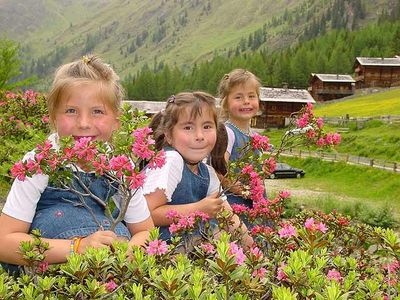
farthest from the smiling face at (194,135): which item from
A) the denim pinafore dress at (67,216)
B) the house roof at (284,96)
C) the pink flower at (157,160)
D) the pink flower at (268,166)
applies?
the house roof at (284,96)

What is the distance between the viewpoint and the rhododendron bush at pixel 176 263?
7.47 feet

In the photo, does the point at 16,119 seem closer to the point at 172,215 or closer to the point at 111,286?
the point at 172,215

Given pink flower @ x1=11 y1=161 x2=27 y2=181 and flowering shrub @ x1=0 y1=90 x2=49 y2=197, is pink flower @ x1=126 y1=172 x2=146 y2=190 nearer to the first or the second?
pink flower @ x1=11 y1=161 x2=27 y2=181

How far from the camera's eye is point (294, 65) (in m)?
108

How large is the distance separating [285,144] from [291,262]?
2757mm

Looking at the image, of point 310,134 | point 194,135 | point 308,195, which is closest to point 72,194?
point 194,135

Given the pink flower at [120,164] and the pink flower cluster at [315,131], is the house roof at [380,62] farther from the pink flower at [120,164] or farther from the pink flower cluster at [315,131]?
the pink flower at [120,164]

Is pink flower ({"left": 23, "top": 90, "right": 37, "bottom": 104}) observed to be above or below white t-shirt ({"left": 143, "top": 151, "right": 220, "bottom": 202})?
below

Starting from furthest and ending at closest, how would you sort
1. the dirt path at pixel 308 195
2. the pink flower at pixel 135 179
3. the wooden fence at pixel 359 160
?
1. the wooden fence at pixel 359 160
2. the dirt path at pixel 308 195
3. the pink flower at pixel 135 179

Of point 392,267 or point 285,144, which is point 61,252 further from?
point 285,144

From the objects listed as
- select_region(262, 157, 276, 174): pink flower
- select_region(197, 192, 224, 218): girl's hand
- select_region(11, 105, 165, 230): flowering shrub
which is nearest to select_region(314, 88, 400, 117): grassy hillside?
select_region(262, 157, 276, 174): pink flower

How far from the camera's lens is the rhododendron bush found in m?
2.28

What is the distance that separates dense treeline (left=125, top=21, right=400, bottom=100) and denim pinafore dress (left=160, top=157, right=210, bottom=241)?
325ft

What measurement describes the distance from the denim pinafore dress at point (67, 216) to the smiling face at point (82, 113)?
0.35 metres
